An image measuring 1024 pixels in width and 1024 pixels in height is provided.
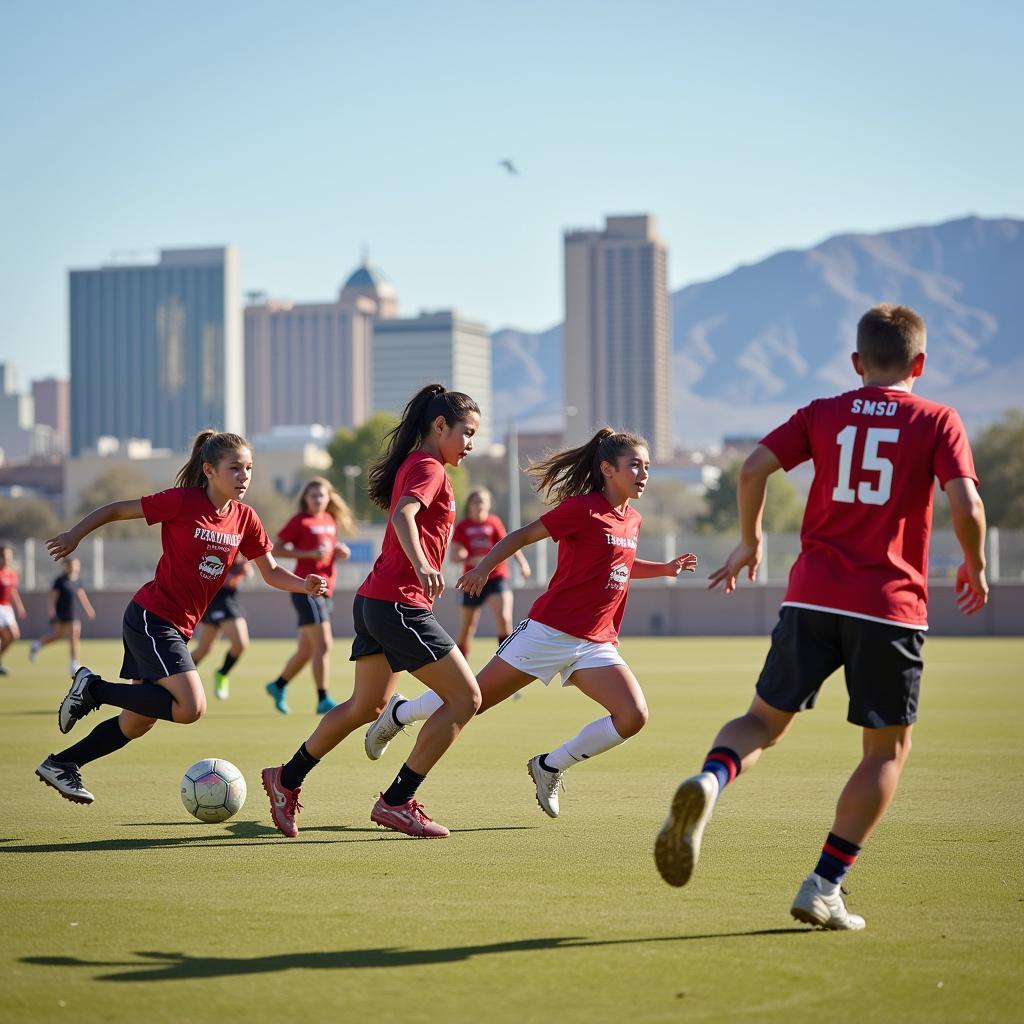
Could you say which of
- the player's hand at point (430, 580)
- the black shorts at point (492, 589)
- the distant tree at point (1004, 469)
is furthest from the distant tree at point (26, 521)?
the player's hand at point (430, 580)

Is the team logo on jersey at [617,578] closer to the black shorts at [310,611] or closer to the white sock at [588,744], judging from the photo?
the white sock at [588,744]

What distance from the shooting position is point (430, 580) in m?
7.07

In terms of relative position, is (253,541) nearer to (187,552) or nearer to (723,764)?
(187,552)

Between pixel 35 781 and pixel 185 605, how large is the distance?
263cm

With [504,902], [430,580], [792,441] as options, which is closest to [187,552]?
[430,580]

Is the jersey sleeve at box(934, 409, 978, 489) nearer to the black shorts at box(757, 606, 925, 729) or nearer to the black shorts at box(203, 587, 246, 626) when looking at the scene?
the black shorts at box(757, 606, 925, 729)

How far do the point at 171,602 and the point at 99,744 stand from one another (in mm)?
821

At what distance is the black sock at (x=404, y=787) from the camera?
25.1ft

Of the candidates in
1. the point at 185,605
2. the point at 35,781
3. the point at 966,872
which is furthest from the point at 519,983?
the point at 35,781

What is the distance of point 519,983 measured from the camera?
482 cm

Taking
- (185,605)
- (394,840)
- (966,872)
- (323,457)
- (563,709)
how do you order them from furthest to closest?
(323,457), (563,709), (185,605), (394,840), (966,872)

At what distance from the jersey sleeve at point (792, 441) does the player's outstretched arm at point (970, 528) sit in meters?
0.51

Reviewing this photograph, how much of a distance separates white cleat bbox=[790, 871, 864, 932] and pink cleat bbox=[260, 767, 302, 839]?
9.78 feet

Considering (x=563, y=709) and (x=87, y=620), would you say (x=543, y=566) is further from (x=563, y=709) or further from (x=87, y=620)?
(x=563, y=709)
